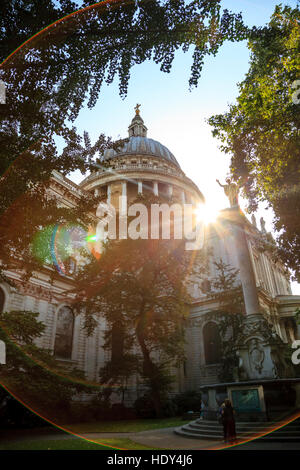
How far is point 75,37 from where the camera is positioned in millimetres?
8016

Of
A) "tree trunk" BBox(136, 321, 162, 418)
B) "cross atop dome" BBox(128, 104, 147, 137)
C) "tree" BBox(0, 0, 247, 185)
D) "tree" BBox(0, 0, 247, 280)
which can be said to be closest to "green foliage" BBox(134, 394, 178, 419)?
"tree trunk" BBox(136, 321, 162, 418)

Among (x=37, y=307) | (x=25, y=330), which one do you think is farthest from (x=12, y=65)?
(x=37, y=307)

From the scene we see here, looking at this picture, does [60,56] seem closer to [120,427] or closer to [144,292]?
[144,292]

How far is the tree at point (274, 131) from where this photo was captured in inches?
448

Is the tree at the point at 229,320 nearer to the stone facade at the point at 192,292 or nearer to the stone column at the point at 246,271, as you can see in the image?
the stone facade at the point at 192,292

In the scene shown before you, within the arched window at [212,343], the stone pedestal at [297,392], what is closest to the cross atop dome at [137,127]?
the arched window at [212,343]

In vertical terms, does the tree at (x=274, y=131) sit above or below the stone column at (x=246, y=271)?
above

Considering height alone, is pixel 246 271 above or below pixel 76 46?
below

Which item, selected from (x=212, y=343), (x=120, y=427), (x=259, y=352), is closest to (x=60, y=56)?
(x=259, y=352)

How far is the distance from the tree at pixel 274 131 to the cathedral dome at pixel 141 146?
43382 millimetres

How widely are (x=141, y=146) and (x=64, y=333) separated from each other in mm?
44278

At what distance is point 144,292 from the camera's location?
2111 centimetres
